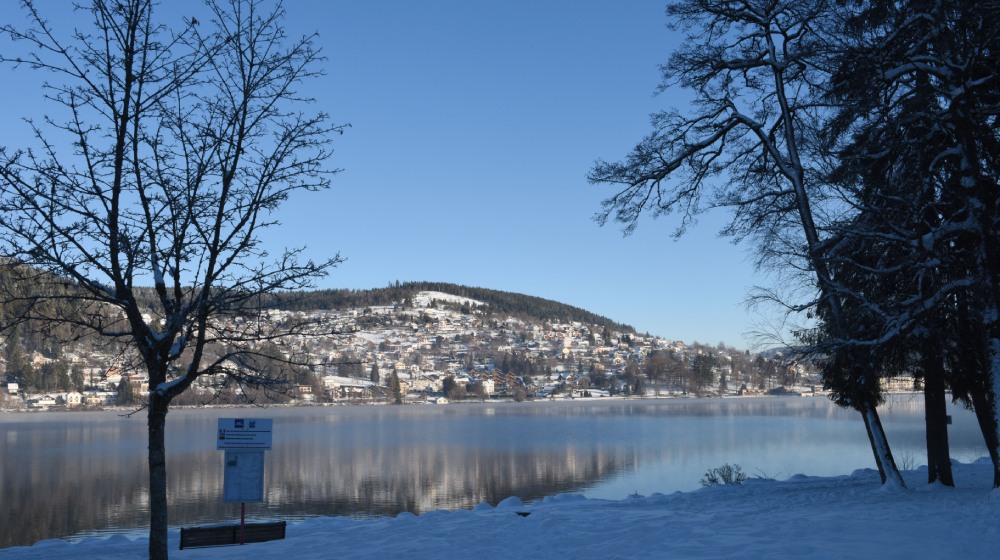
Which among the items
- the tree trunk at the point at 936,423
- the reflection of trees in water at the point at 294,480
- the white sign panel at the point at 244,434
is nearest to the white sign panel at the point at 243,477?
the white sign panel at the point at 244,434

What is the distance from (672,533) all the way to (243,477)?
6626 millimetres

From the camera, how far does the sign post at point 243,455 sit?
39.2ft

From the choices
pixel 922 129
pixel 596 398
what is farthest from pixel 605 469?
pixel 596 398

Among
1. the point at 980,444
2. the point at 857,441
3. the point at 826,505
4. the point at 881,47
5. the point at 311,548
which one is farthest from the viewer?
the point at 857,441

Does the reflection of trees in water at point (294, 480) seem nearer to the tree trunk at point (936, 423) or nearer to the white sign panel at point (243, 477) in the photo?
the white sign panel at point (243, 477)

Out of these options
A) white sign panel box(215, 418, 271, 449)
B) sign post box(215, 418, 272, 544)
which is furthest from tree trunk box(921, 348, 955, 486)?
sign post box(215, 418, 272, 544)

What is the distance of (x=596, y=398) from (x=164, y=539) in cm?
17788

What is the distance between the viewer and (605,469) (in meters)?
32.5

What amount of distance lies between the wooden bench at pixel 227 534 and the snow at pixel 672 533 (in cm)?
33

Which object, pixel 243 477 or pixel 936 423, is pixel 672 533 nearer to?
pixel 243 477

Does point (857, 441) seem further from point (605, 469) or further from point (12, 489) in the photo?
point (12, 489)

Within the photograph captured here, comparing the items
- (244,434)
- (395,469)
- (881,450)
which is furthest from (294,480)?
(881,450)

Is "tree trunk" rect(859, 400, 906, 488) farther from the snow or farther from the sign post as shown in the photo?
the sign post

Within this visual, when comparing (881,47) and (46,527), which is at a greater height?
(881,47)
